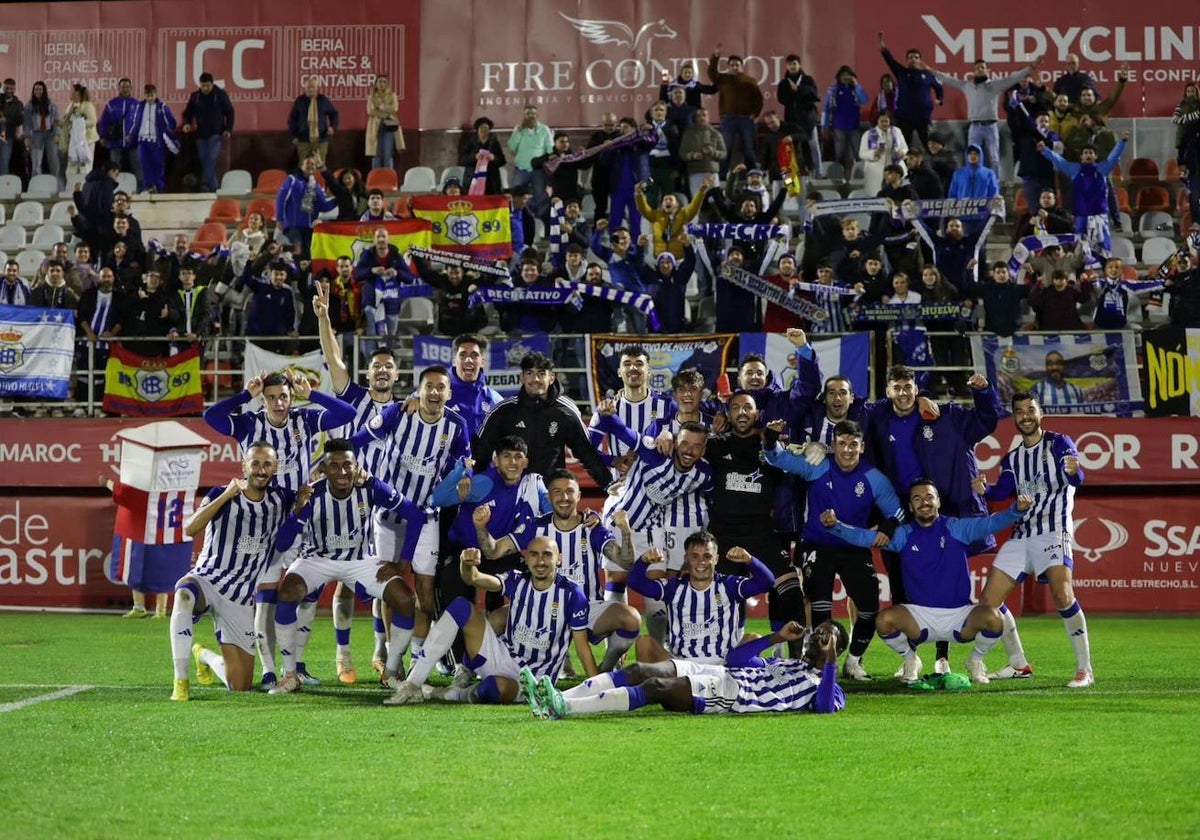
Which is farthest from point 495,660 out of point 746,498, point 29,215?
point 29,215

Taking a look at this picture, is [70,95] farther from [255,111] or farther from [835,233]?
[835,233]

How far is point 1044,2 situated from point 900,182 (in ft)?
26.1

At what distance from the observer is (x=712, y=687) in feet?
31.6

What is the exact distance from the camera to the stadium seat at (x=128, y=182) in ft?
82.5

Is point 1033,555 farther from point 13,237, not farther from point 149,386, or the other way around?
point 13,237

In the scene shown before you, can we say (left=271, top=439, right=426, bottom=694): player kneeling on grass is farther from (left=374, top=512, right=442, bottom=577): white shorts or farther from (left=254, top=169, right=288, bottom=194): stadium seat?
(left=254, top=169, right=288, bottom=194): stadium seat

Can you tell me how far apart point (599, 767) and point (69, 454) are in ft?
45.0

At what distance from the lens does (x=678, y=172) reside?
21297 mm

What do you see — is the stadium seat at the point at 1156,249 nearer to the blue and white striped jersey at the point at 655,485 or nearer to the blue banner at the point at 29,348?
the blue and white striped jersey at the point at 655,485

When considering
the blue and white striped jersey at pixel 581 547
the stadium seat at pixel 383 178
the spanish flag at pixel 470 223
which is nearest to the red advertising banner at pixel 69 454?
the spanish flag at pixel 470 223

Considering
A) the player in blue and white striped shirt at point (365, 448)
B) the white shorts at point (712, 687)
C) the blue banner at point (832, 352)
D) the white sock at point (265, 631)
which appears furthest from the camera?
the blue banner at point (832, 352)

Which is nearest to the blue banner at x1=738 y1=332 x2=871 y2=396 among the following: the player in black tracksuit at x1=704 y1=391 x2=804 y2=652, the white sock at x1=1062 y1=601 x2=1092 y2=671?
the player in black tracksuit at x1=704 y1=391 x2=804 y2=652

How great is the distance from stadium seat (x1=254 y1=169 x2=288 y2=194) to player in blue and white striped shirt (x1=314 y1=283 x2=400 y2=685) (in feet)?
44.8

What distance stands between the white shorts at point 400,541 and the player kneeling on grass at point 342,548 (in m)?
0.09
